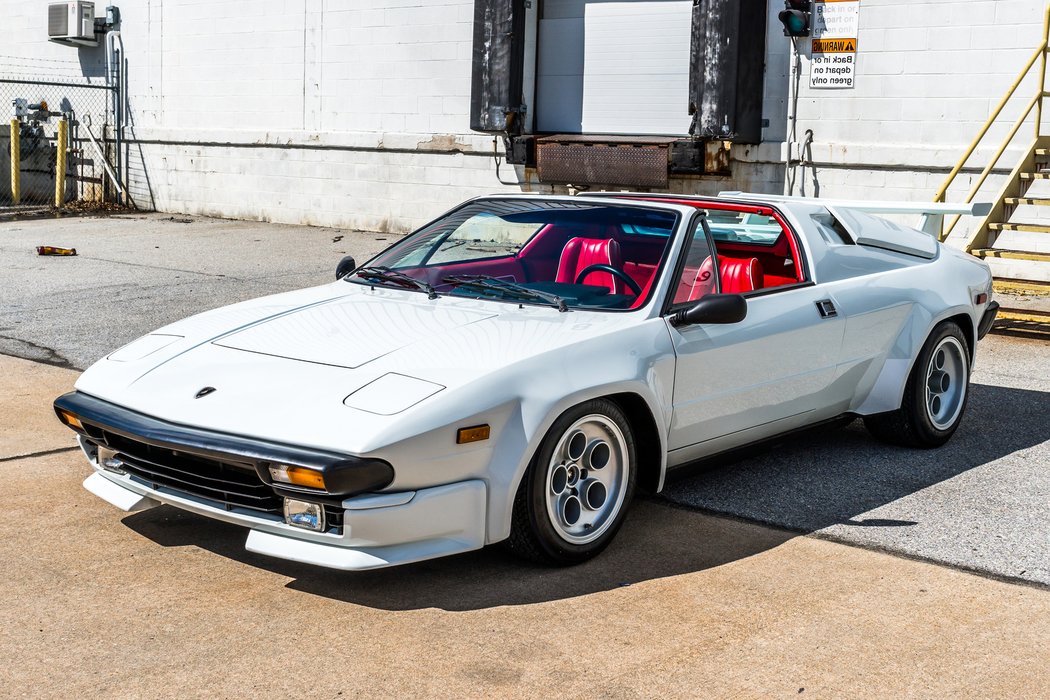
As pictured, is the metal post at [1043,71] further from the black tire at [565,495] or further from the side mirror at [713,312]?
the black tire at [565,495]

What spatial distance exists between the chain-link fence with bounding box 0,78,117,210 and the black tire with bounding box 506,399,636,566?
17610 millimetres

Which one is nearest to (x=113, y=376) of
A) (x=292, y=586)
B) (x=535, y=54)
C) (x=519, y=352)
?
(x=292, y=586)

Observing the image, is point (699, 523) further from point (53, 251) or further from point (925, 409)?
point (53, 251)

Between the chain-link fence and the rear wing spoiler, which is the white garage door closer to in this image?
the rear wing spoiler

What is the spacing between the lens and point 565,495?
171 inches

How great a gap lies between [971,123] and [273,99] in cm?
1019

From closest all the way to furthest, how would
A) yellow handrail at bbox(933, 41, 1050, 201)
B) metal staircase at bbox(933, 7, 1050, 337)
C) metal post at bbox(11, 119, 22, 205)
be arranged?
metal staircase at bbox(933, 7, 1050, 337) < yellow handrail at bbox(933, 41, 1050, 201) < metal post at bbox(11, 119, 22, 205)

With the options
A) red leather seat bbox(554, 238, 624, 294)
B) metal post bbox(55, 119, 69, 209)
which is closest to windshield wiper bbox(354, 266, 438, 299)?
red leather seat bbox(554, 238, 624, 294)

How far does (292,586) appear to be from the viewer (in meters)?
4.11

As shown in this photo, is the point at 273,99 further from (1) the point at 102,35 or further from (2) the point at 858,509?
(2) the point at 858,509

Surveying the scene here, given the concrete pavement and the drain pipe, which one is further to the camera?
the drain pipe

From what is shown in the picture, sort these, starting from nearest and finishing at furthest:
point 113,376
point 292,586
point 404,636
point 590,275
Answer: point 404,636, point 292,586, point 113,376, point 590,275

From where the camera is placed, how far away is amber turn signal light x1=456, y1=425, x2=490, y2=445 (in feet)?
12.8

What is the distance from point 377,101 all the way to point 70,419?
13137 mm
